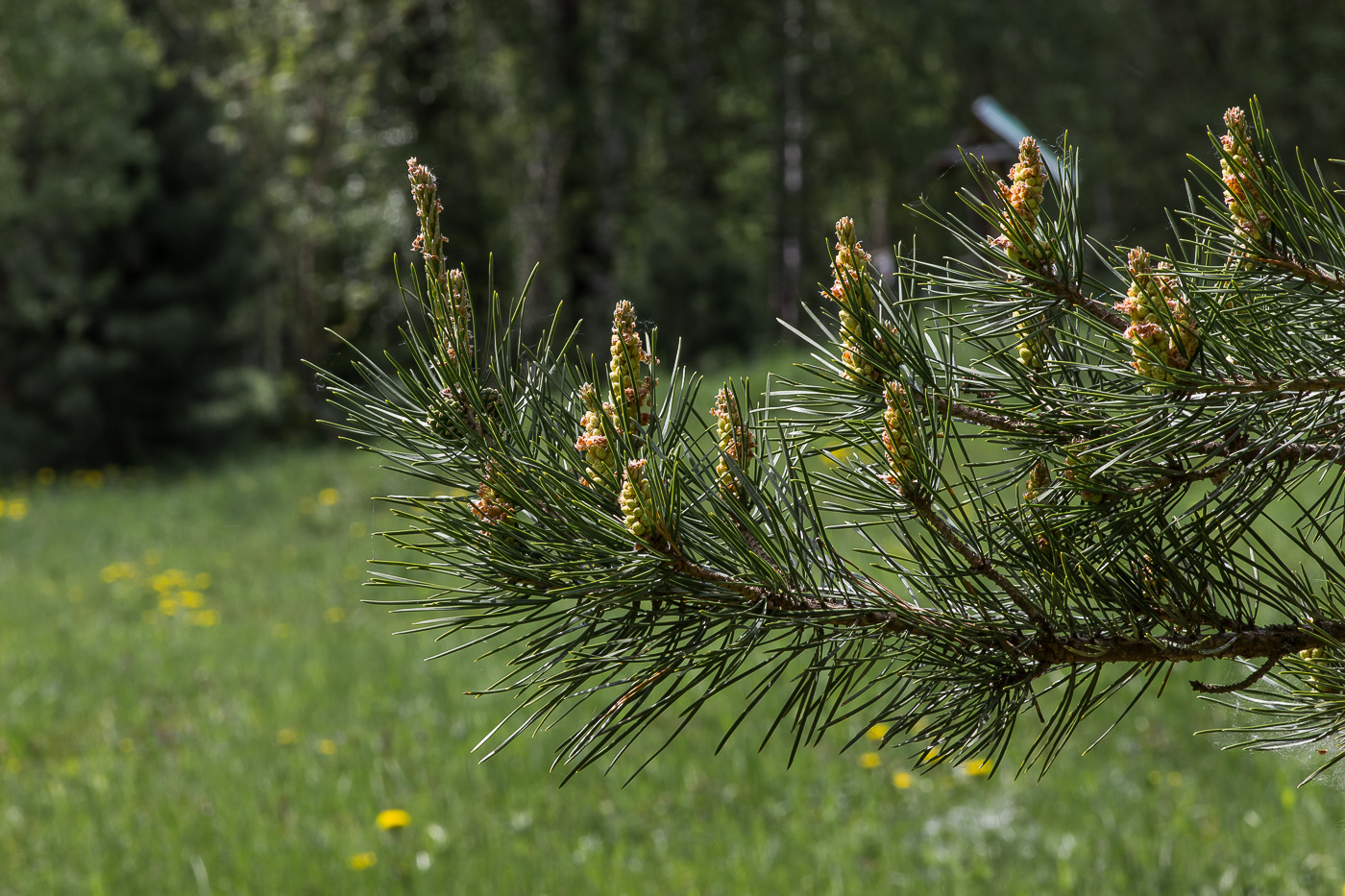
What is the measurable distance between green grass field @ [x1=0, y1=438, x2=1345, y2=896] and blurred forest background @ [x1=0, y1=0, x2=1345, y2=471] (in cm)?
739

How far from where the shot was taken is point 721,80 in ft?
67.6

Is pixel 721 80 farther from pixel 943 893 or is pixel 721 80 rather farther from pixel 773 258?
pixel 943 893

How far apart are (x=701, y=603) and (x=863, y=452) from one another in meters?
0.25

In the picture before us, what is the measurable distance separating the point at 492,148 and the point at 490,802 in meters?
17.8

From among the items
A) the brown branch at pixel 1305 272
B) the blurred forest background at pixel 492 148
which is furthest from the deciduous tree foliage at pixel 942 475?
the blurred forest background at pixel 492 148

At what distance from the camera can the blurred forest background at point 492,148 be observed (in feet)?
38.9

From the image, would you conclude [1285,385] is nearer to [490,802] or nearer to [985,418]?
[985,418]

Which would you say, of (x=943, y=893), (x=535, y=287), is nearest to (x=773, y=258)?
(x=535, y=287)

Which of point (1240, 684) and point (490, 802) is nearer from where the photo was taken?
point (1240, 684)

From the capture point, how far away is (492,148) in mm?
20000

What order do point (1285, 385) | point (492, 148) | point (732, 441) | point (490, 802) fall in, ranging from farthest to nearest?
point (492, 148), point (490, 802), point (732, 441), point (1285, 385)

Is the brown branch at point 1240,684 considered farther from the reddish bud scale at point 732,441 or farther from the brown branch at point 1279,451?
the reddish bud scale at point 732,441

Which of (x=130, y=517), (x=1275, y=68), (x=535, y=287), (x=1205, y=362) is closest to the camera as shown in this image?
(x=1205, y=362)

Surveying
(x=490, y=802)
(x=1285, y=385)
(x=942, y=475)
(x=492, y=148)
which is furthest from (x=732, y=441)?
(x=492, y=148)
